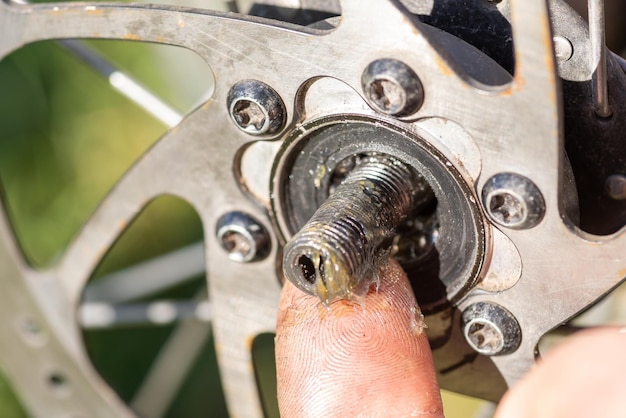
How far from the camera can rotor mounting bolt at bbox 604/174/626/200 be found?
1.90 ft

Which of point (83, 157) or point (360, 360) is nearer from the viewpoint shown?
point (360, 360)

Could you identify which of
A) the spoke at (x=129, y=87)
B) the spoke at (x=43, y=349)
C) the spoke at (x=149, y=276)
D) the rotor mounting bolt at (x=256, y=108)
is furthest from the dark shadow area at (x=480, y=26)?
the spoke at (x=149, y=276)

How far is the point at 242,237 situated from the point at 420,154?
0.15 m

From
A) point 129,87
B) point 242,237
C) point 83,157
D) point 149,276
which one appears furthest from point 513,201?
point 83,157

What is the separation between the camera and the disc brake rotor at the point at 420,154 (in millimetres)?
501

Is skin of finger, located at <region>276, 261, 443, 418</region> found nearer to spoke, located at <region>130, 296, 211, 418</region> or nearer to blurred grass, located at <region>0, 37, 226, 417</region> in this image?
spoke, located at <region>130, 296, 211, 418</region>

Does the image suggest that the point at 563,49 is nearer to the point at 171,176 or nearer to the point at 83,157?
the point at 171,176

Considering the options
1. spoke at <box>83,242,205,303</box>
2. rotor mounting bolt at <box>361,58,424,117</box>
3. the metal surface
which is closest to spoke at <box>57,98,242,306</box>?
rotor mounting bolt at <box>361,58,424,117</box>

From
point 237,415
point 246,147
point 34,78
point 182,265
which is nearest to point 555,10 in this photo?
point 246,147

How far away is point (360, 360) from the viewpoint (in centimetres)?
55

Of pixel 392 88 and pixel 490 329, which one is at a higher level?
pixel 392 88

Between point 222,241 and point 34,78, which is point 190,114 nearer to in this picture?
point 222,241

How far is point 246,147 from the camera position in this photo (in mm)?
608

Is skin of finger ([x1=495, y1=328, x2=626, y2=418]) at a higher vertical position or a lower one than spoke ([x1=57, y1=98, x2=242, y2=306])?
higher
